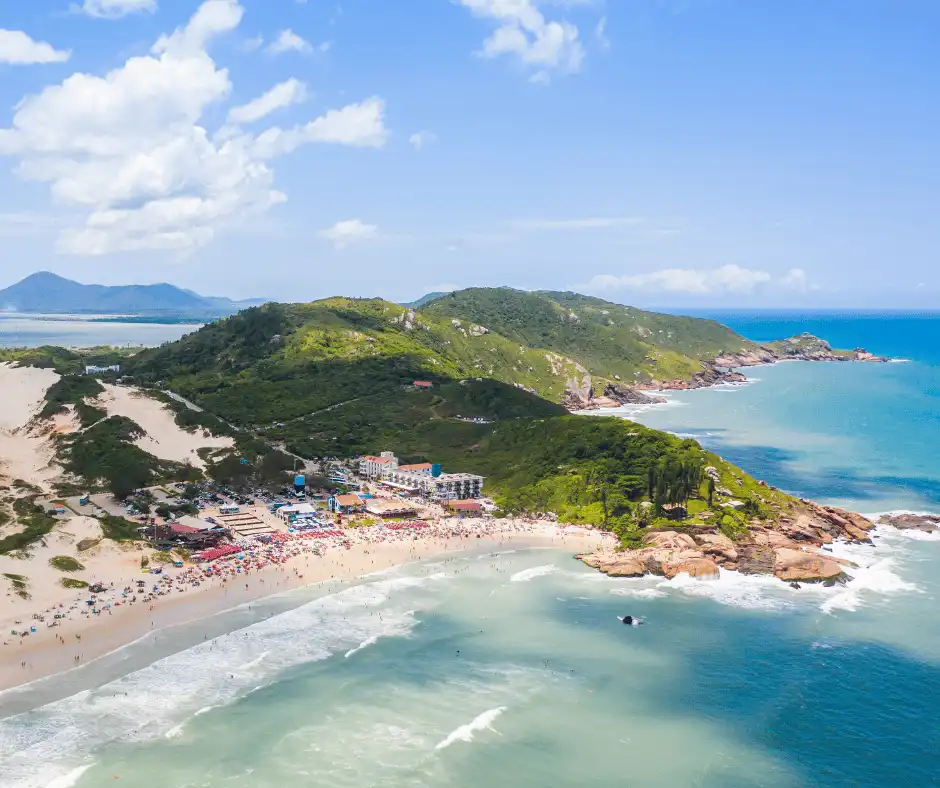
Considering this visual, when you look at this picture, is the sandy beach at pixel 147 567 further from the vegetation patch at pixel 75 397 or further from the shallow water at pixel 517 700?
the vegetation patch at pixel 75 397

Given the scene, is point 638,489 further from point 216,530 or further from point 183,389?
point 183,389

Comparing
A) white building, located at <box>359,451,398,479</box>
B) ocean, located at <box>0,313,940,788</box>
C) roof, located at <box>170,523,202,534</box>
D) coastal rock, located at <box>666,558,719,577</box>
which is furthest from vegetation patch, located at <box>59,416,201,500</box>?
coastal rock, located at <box>666,558,719,577</box>

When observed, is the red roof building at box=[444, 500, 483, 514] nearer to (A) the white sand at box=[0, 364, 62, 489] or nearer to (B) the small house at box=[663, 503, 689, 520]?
(B) the small house at box=[663, 503, 689, 520]

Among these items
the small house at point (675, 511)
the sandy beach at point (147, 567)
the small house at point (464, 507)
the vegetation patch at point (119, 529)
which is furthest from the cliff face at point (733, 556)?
the vegetation patch at point (119, 529)

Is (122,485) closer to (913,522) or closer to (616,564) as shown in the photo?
(616,564)

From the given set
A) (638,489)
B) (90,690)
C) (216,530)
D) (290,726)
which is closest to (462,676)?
(290,726)

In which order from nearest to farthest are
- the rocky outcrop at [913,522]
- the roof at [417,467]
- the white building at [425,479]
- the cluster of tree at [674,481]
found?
1. the cluster of tree at [674,481]
2. the rocky outcrop at [913,522]
3. the white building at [425,479]
4. the roof at [417,467]

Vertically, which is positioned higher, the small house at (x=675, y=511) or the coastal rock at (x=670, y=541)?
the small house at (x=675, y=511)
